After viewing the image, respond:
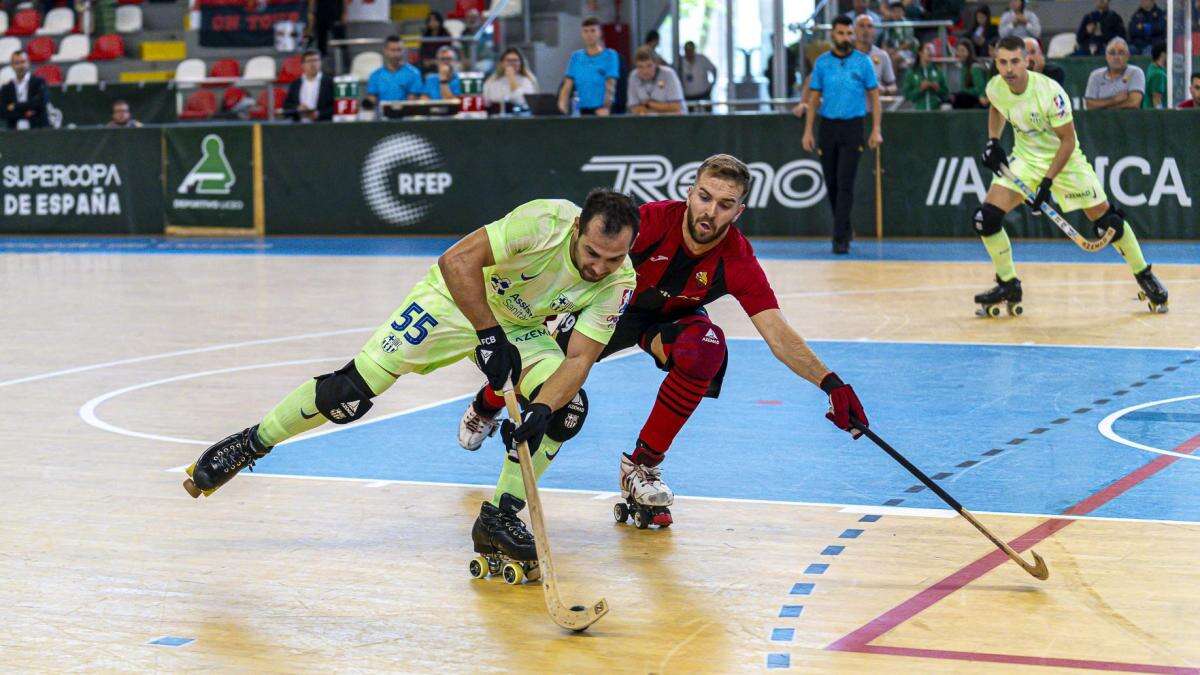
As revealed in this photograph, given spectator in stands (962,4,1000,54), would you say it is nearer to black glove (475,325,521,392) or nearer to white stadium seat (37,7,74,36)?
white stadium seat (37,7,74,36)

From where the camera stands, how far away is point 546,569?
553cm

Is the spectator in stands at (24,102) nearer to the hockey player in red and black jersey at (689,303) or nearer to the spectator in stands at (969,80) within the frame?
the spectator in stands at (969,80)

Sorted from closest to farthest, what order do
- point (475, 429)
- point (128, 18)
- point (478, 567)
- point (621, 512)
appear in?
point (478, 567) → point (621, 512) → point (475, 429) → point (128, 18)

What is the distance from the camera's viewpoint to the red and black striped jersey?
22.5 ft

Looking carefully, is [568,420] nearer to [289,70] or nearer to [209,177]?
[209,177]

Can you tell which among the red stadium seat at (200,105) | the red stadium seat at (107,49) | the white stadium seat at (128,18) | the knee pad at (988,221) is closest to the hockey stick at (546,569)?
the knee pad at (988,221)

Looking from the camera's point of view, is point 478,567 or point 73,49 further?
point 73,49

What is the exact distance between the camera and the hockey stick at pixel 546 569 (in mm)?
5305

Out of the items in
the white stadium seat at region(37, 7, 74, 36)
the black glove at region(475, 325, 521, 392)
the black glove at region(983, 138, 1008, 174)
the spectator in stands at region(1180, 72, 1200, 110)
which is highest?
the white stadium seat at region(37, 7, 74, 36)

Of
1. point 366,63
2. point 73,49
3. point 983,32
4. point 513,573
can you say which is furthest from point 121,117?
point 513,573

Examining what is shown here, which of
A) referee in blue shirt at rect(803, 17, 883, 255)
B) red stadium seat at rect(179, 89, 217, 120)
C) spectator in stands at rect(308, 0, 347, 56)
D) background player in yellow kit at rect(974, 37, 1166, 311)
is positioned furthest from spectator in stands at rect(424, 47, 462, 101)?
background player in yellow kit at rect(974, 37, 1166, 311)

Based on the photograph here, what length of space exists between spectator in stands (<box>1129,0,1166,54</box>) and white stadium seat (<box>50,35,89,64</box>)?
1822 cm

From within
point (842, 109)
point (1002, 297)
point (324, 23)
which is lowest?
point (1002, 297)

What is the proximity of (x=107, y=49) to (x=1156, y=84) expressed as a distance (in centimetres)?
1872
